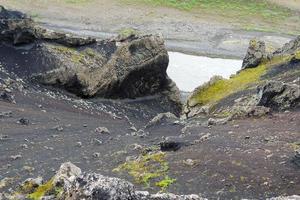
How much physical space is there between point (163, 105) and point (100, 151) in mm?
16175

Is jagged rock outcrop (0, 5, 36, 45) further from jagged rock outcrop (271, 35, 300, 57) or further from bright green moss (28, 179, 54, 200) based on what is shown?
bright green moss (28, 179, 54, 200)

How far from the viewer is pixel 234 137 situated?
2638 centimetres

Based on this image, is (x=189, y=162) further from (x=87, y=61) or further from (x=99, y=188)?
(x=87, y=61)

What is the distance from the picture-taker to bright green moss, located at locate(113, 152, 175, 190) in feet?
73.8

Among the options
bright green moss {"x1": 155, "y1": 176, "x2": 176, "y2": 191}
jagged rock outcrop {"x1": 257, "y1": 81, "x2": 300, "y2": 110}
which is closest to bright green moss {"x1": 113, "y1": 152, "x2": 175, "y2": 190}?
bright green moss {"x1": 155, "y1": 176, "x2": 176, "y2": 191}

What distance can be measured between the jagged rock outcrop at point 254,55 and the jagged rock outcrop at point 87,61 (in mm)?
6006

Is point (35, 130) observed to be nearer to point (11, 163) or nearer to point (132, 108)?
point (11, 163)

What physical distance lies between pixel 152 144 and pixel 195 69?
30.0 meters

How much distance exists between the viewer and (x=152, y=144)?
28.3m

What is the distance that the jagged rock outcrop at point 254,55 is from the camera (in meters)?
41.9

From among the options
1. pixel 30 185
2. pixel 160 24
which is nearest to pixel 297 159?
pixel 30 185

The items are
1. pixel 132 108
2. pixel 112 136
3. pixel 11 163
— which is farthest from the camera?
pixel 132 108

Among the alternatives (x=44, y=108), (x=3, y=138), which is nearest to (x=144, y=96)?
(x=44, y=108)

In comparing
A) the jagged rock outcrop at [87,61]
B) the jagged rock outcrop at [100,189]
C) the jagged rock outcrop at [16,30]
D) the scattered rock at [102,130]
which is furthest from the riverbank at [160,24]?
the jagged rock outcrop at [100,189]
